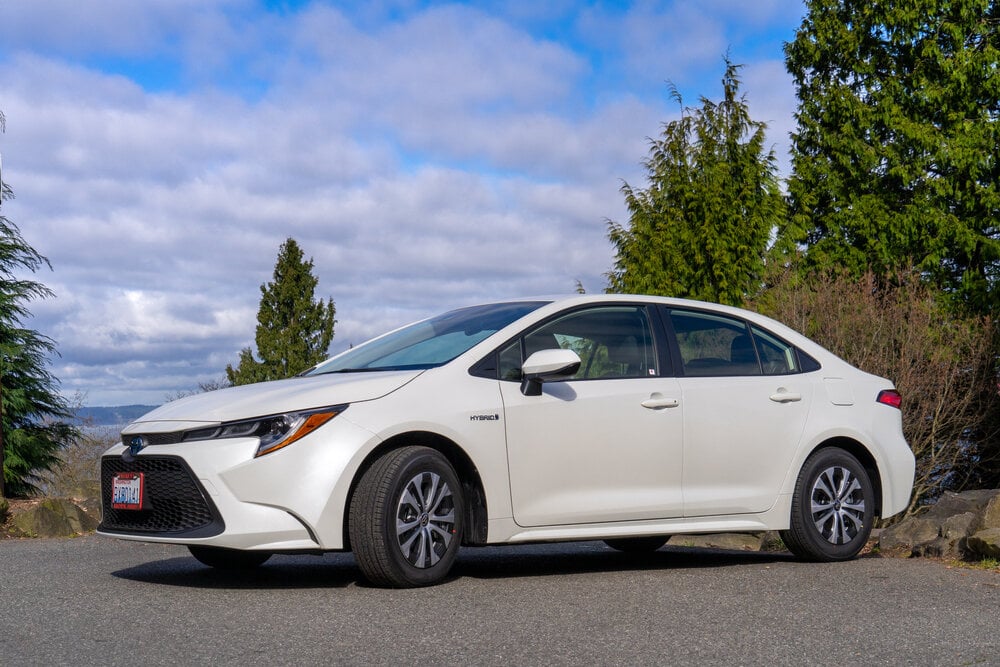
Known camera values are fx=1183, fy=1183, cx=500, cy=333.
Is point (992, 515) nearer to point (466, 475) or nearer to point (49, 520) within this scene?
point (466, 475)

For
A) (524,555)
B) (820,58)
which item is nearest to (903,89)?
(820,58)

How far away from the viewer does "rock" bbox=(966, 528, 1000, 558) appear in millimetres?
8000

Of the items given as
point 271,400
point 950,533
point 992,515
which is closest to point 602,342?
point 271,400

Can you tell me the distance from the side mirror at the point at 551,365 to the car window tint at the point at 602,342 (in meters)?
0.31

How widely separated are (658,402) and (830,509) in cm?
164

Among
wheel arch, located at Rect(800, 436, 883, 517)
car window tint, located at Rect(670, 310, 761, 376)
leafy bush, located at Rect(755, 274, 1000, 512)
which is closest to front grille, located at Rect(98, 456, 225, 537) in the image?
car window tint, located at Rect(670, 310, 761, 376)

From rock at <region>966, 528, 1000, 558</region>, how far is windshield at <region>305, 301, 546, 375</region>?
345 centimetres

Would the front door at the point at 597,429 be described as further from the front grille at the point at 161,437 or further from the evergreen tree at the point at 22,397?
the evergreen tree at the point at 22,397

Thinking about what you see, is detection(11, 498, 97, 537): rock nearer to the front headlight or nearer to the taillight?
the front headlight

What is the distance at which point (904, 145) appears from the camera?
2983 centimetres

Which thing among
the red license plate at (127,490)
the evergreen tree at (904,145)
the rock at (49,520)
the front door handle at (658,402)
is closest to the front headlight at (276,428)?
the red license plate at (127,490)

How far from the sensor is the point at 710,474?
764cm

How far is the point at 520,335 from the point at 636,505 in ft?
4.16

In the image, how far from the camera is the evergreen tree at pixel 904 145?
1139 inches
